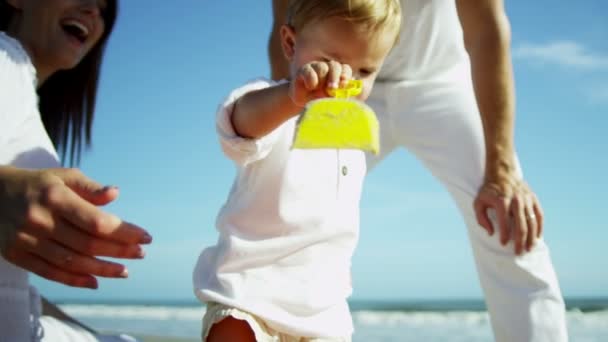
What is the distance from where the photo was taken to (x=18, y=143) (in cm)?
114

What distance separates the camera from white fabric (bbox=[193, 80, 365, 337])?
1458 millimetres

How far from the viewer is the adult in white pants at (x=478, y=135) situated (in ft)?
6.64

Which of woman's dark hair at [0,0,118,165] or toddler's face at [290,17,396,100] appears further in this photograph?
woman's dark hair at [0,0,118,165]

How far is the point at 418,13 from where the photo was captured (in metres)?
2.29

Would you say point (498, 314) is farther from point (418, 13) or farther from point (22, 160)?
point (22, 160)

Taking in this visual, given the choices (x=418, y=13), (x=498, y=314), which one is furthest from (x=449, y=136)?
(x=498, y=314)

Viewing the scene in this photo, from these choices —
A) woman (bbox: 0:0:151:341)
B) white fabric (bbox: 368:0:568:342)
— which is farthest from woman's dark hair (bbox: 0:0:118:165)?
white fabric (bbox: 368:0:568:342)

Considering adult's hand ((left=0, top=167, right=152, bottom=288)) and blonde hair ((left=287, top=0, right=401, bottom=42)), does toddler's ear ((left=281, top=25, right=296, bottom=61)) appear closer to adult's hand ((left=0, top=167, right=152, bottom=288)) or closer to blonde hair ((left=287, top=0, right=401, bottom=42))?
blonde hair ((left=287, top=0, right=401, bottom=42))

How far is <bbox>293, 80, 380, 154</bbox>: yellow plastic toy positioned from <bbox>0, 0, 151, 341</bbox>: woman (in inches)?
13.4

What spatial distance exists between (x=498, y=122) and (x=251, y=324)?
4.01 feet

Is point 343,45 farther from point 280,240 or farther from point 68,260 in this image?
point 68,260

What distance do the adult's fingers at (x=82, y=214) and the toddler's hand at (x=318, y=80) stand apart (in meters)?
0.47

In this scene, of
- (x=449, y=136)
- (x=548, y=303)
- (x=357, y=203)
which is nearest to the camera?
(x=357, y=203)

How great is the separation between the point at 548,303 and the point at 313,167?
3.37 ft
